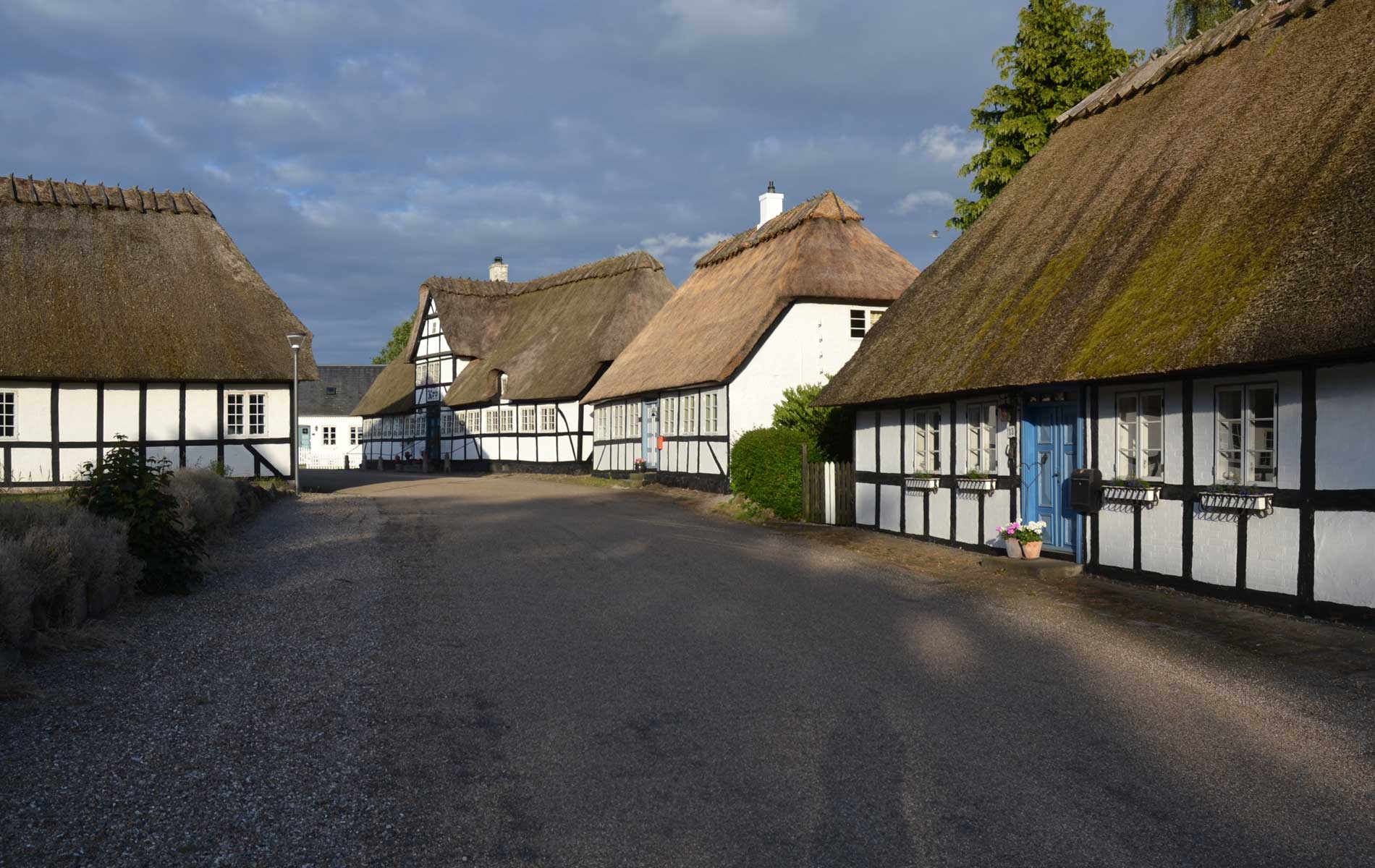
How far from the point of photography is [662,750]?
5750 mm

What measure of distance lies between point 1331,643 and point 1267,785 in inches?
164

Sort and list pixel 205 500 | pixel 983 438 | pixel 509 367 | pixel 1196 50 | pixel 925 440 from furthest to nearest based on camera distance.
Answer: pixel 509 367, pixel 925 440, pixel 1196 50, pixel 983 438, pixel 205 500

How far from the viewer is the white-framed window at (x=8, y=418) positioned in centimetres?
2573

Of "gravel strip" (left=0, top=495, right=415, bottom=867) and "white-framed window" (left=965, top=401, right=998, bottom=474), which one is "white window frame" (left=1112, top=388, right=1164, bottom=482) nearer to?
"white-framed window" (left=965, top=401, right=998, bottom=474)

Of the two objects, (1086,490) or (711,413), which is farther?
(711,413)

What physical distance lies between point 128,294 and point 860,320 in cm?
1851

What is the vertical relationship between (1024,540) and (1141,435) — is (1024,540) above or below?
below

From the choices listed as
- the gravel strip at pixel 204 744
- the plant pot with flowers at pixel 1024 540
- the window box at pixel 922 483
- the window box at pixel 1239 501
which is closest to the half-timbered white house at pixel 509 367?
the window box at pixel 922 483

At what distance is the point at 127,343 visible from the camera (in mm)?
26438

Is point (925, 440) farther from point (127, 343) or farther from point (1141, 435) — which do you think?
point (127, 343)

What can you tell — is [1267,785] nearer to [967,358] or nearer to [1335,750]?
[1335,750]

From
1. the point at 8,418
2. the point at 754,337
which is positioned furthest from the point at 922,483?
the point at 8,418

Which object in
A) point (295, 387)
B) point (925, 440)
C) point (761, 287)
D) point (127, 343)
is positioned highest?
point (761, 287)

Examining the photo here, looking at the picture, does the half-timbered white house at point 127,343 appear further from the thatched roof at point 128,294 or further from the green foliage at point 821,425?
the green foliage at point 821,425
